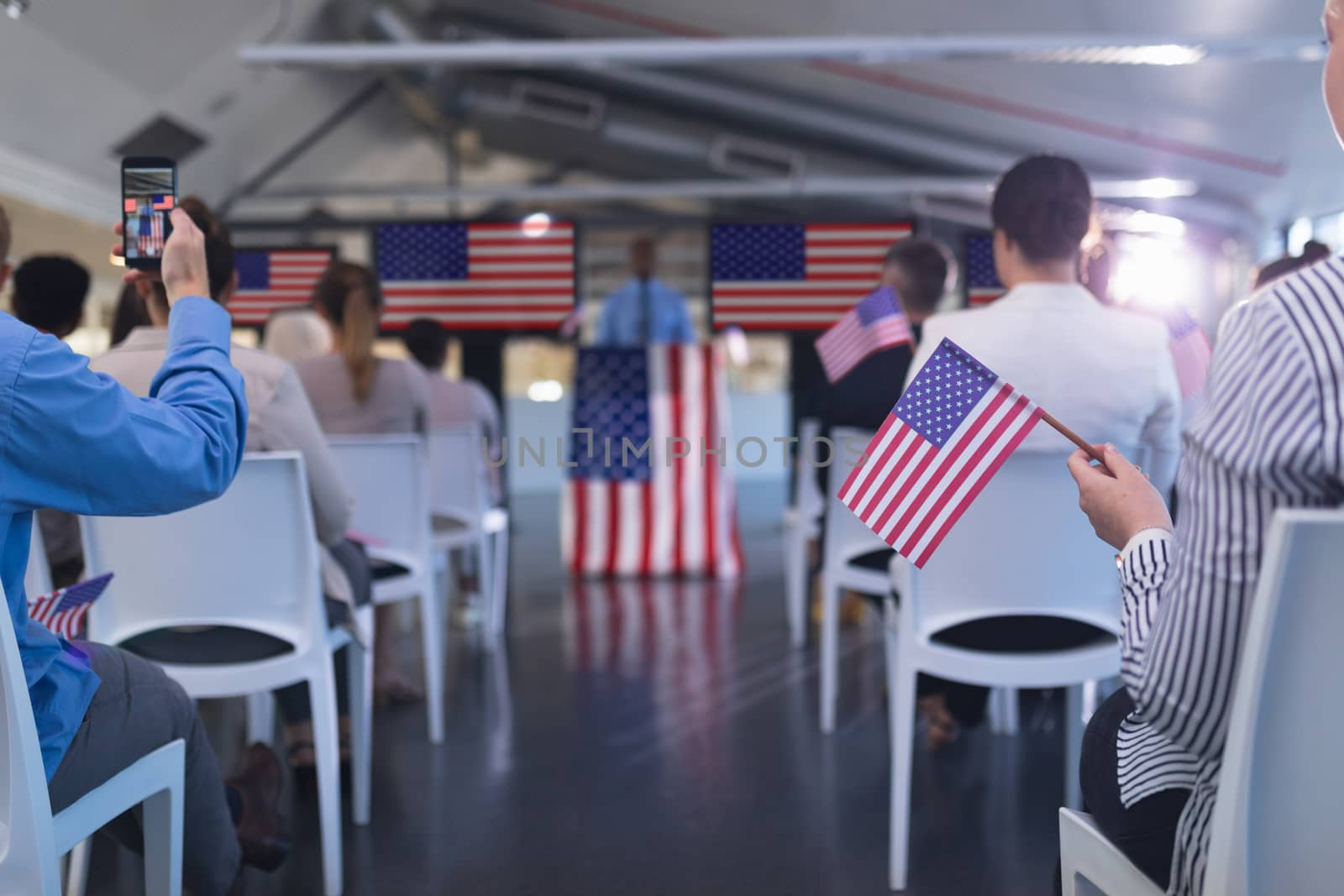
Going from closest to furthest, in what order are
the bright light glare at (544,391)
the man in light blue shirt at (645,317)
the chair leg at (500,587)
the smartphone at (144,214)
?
the smartphone at (144,214) < the chair leg at (500,587) < the man in light blue shirt at (645,317) < the bright light glare at (544,391)

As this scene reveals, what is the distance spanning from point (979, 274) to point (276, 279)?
10.2 feet

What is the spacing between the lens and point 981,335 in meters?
2.02

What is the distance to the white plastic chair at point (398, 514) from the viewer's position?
111 inches

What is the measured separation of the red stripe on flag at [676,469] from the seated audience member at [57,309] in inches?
125

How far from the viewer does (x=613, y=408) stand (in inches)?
215

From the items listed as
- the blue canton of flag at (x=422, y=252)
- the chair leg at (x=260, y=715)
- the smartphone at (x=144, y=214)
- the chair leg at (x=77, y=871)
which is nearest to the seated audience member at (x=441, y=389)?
the blue canton of flag at (x=422, y=252)

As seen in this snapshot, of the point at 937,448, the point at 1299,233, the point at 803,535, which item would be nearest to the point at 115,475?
the point at 937,448

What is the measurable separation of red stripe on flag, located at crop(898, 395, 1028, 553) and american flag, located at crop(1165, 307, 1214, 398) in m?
1.55

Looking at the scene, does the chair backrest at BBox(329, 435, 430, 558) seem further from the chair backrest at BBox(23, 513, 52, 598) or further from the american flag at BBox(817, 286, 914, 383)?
the american flag at BBox(817, 286, 914, 383)

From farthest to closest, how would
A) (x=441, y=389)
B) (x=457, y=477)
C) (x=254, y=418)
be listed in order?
(x=441, y=389)
(x=457, y=477)
(x=254, y=418)

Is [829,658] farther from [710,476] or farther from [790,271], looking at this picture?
[710,476]

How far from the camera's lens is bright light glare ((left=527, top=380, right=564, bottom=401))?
1067 centimetres

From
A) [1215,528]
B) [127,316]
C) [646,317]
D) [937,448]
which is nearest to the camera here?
[1215,528]

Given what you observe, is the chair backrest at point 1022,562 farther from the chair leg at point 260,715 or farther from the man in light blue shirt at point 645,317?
the man in light blue shirt at point 645,317
